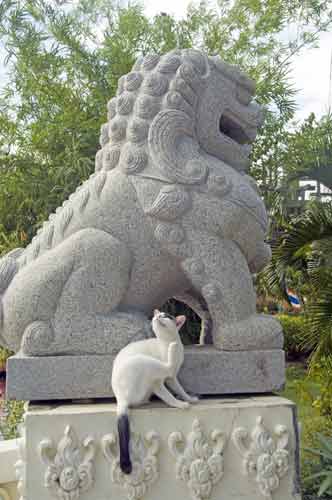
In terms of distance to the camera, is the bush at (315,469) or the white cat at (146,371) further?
the bush at (315,469)

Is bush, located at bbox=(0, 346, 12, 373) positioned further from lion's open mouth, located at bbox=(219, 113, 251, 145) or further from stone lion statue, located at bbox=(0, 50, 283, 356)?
lion's open mouth, located at bbox=(219, 113, 251, 145)

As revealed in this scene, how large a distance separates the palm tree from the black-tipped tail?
2.60 meters

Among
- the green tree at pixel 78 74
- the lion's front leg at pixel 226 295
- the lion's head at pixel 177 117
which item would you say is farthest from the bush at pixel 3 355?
the lion's front leg at pixel 226 295

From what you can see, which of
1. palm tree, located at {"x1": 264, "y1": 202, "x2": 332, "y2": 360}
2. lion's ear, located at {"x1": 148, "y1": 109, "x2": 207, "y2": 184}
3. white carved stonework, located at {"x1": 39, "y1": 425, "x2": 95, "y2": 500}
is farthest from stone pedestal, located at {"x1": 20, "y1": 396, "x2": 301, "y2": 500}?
palm tree, located at {"x1": 264, "y1": 202, "x2": 332, "y2": 360}

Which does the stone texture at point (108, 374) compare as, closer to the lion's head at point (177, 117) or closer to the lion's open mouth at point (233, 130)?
the lion's head at point (177, 117)

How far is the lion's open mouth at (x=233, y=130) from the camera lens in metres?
2.51

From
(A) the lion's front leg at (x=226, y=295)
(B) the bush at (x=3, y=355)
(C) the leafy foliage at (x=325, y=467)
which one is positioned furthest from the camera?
(B) the bush at (x=3, y=355)

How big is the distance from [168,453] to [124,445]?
0.18 metres

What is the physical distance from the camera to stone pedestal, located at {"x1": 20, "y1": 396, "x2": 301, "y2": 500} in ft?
6.33

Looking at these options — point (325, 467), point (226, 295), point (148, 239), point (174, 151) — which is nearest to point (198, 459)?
point (226, 295)

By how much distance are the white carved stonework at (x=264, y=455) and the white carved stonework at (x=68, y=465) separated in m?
0.54

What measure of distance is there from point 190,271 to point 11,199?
16.3ft

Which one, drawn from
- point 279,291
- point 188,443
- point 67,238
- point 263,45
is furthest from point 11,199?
point 188,443

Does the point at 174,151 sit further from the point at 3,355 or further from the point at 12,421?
the point at 3,355
